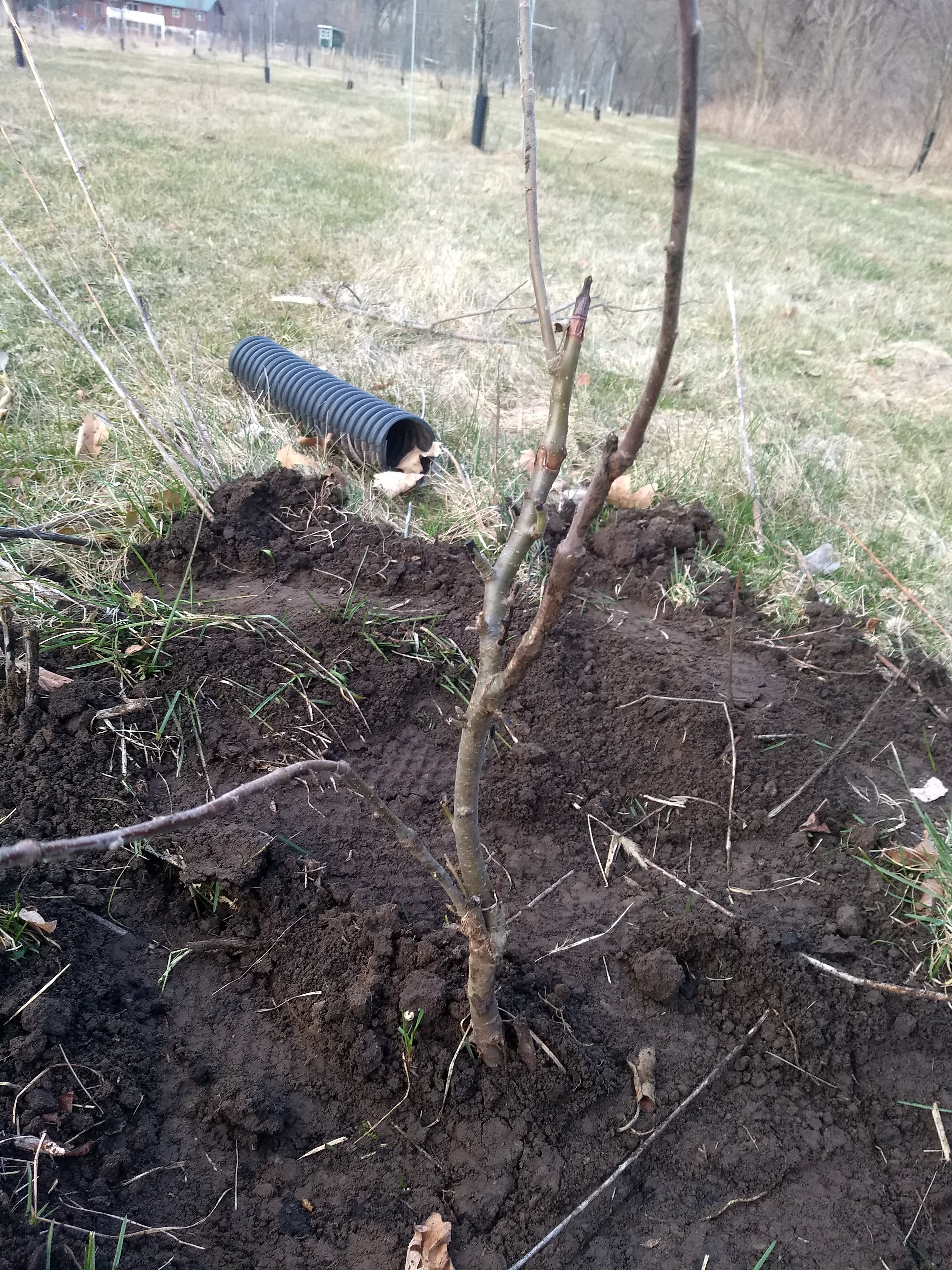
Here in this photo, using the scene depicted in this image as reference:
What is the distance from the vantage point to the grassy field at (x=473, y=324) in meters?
3.13

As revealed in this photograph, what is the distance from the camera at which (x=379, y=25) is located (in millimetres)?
32625

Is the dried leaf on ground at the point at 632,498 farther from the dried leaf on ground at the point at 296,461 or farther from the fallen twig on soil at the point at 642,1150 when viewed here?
the fallen twig on soil at the point at 642,1150

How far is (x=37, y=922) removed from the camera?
59.3 inches

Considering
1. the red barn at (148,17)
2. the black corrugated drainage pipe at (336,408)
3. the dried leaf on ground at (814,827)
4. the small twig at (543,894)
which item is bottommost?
the small twig at (543,894)

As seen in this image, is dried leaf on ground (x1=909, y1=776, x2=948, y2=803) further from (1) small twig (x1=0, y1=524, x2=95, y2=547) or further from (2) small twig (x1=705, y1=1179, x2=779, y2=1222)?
(1) small twig (x1=0, y1=524, x2=95, y2=547)

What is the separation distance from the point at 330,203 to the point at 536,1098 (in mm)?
9352

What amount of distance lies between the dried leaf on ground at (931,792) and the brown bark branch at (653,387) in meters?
1.53

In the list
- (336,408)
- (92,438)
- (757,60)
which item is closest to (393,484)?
(336,408)

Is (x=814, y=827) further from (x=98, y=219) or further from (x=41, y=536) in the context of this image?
(x=98, y=219)

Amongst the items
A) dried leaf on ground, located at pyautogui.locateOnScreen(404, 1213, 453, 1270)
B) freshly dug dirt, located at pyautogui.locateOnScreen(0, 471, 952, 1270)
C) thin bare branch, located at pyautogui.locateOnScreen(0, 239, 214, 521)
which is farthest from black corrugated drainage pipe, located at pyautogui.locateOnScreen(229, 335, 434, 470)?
dried leaf on ground, located at pyautogui.locateOnScreen(404, 1213, 453, 1270)

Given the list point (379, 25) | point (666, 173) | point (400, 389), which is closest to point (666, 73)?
point (379, 25)

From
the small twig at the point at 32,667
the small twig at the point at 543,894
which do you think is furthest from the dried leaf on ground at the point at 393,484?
the small twig at the point at 543,894

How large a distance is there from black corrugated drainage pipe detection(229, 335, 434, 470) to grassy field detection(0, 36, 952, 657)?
162 millimetres

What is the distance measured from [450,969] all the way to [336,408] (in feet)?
8.36
